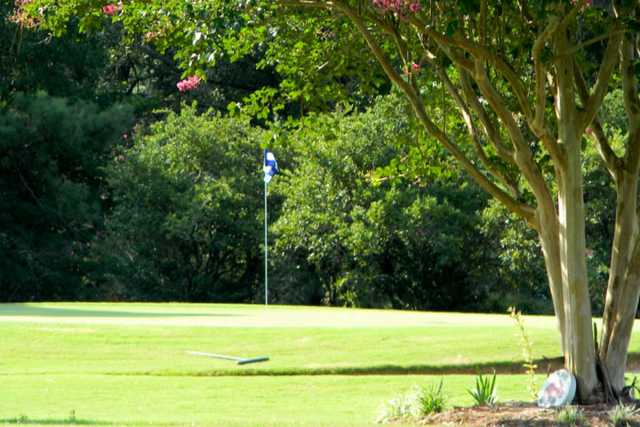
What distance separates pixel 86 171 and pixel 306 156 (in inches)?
353

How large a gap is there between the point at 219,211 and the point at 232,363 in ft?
56.5

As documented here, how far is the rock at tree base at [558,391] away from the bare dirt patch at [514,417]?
10 centimetres

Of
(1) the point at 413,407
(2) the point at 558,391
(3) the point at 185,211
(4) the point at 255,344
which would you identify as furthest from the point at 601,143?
(3) the point at 185,211

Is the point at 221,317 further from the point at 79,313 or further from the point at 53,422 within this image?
the point at 53,422

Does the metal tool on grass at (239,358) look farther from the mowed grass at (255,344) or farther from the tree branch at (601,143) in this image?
the tree branch at (601,143)

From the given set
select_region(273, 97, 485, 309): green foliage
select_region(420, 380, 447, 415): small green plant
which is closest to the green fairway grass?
select_region(420, 380, 447, 415): small green plant

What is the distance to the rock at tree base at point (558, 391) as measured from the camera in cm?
1039

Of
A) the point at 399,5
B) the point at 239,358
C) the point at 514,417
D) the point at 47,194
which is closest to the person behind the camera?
the point at 399,5

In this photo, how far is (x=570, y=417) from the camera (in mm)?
9938

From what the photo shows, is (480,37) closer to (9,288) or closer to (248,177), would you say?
(248,177)

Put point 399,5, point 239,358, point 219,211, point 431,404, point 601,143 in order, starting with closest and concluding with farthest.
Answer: point 399,5, point 431,404, point 601,143, point 239,358, point 219,211

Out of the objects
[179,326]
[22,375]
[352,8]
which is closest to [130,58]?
[179,326]

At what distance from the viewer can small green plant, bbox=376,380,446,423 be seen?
36.1ft

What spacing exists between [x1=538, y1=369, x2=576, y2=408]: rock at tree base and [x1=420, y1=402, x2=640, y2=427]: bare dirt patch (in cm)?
10
